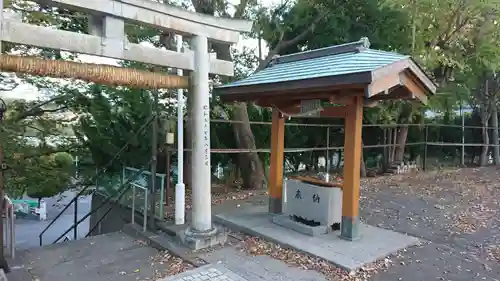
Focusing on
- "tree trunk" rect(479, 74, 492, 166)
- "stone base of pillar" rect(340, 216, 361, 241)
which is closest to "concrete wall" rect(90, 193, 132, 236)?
"stone base of pillar" rect(340, 216, 361, 241)

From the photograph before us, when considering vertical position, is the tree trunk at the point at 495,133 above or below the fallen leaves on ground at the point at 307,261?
above

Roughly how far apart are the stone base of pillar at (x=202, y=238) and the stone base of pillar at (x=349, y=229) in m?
1.62

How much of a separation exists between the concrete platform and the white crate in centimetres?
26

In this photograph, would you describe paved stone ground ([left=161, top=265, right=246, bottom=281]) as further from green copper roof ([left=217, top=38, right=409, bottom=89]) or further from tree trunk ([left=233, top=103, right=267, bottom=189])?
tree trunk ([left=233, top=103, right=267, bottom=189])

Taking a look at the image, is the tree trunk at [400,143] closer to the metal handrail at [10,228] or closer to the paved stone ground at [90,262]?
the paved stone ground at [90,262]

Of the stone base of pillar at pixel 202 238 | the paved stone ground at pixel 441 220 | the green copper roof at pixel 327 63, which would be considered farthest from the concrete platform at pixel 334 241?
the green copper roof at pixel 327 63

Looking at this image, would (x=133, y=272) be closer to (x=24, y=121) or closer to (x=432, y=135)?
(x=24, y=121)

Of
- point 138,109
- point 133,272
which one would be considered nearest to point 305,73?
point 133,272

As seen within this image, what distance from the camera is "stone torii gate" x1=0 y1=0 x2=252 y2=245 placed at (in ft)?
11.5

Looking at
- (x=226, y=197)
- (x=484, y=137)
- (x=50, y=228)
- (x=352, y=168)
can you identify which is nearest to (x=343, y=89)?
(x=352, y=168)

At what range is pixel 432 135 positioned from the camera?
14586mm

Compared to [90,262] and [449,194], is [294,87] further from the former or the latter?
[449,194]

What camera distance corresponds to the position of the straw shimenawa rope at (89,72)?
11.3 feet

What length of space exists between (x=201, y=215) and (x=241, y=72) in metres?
5.66
